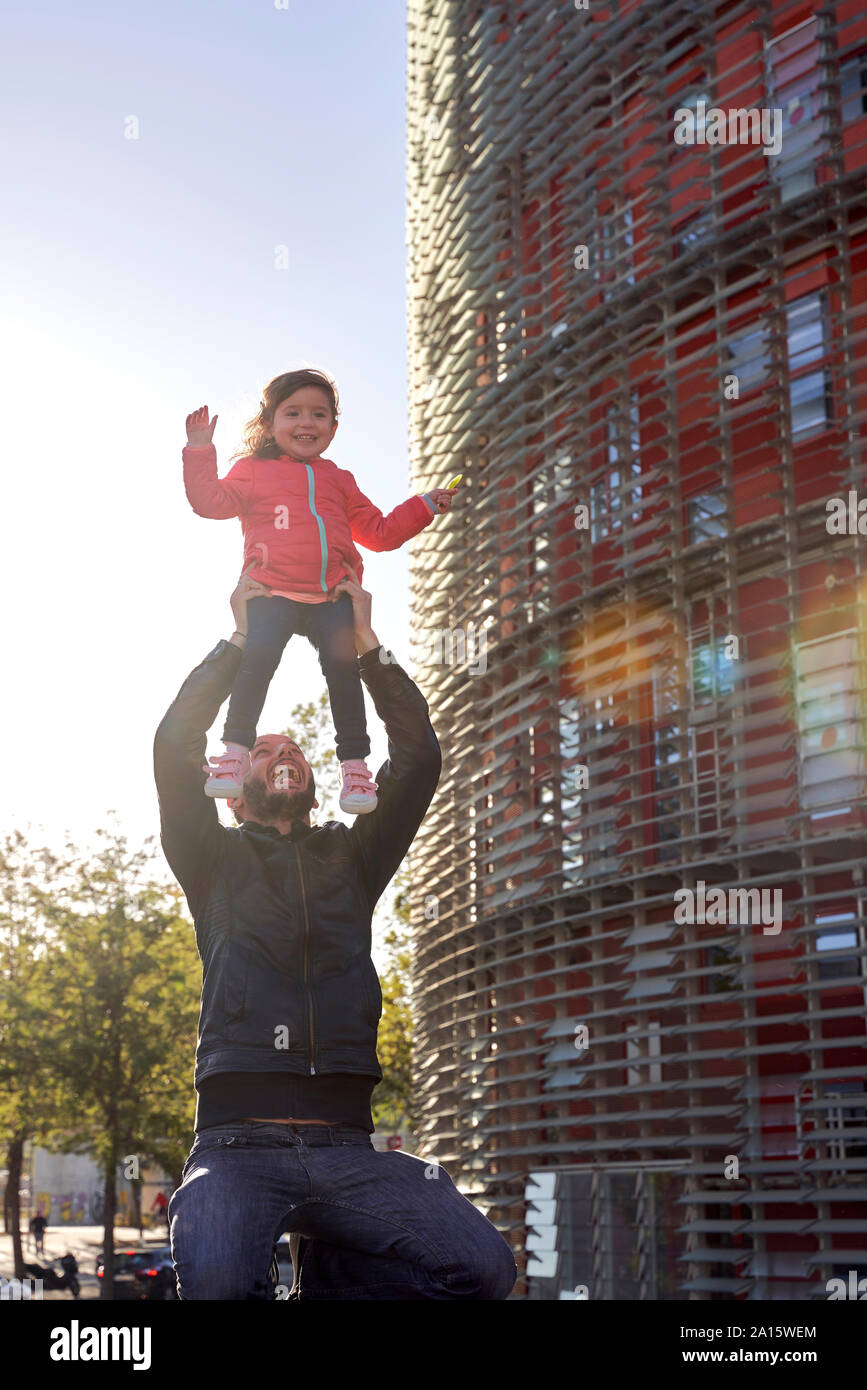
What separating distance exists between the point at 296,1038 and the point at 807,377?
11.9 m

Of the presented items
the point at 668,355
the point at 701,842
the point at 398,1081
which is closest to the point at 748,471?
the point at 668,355

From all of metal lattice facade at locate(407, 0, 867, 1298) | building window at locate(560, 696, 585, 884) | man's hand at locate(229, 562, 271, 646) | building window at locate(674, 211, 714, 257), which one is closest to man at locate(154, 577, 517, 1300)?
man's hand at locate(229, 562, 271, 646)

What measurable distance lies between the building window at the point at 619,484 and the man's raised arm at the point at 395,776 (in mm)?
10324

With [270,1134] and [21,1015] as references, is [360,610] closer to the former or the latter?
[270,1134]

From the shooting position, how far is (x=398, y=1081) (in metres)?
33.7

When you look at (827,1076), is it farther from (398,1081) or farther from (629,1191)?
(398,1081)

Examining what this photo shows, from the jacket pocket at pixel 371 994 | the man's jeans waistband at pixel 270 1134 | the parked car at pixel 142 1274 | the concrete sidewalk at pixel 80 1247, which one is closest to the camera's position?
the man's jeans waistband at pixel 270 1134

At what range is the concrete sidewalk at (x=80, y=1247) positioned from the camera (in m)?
35.2

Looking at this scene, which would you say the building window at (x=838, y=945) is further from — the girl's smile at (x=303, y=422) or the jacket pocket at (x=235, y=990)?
the jacket pocket at (x=235, y=990)

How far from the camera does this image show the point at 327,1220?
3814 millimetres

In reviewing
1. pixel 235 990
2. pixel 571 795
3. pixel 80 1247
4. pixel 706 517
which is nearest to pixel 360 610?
pixel 235 990

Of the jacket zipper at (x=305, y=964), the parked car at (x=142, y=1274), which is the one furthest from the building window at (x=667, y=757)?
the parked car at (x=142, y=1274)

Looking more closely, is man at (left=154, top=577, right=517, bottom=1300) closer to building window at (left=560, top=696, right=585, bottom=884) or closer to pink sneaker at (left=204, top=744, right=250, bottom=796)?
pink sneaker at (left=204, top=744, right=250, bottom=796)

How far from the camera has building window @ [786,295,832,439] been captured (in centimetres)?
1423
